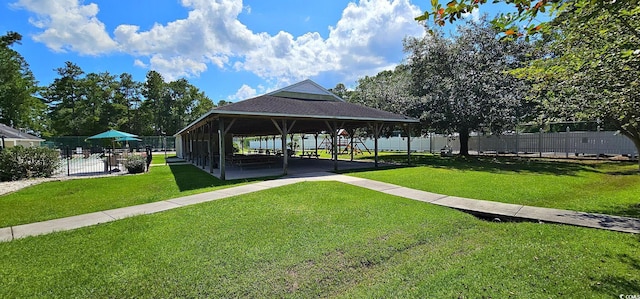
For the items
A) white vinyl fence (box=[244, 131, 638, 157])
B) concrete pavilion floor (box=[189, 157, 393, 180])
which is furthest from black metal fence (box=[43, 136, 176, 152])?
white vinyl fence (box=[244, 131, 638, 157])

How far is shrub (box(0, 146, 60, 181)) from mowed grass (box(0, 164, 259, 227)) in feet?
8.31

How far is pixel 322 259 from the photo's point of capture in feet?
13.0

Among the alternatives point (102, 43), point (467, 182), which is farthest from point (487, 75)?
point (102, 43)

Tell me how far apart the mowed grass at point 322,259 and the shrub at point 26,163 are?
34.2 feet

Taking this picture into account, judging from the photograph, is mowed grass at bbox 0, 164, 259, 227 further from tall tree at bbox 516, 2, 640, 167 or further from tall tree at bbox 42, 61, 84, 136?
tall tree at bbox 42, 61, 84, 136

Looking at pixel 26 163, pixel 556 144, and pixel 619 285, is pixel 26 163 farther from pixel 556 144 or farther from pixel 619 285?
pixel 556 144

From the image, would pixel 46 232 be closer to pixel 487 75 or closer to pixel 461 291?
pixel 461 291

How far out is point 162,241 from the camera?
15.0 ft

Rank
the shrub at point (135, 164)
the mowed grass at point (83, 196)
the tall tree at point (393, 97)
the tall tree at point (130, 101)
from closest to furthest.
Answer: the mowed grass at point (83, 196), the shrub at point (135, 164), the tall tree at point (393, 97), the tall tree at point (130, 101)

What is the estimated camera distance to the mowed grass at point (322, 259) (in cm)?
322

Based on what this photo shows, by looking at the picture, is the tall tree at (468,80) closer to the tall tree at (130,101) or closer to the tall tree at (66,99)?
the tall tree at (130,101)

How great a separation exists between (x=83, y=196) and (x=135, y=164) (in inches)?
250

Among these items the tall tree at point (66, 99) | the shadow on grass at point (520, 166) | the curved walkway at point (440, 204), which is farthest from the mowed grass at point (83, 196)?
the tall tree at point (66, 99)

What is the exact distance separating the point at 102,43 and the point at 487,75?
131 ft
